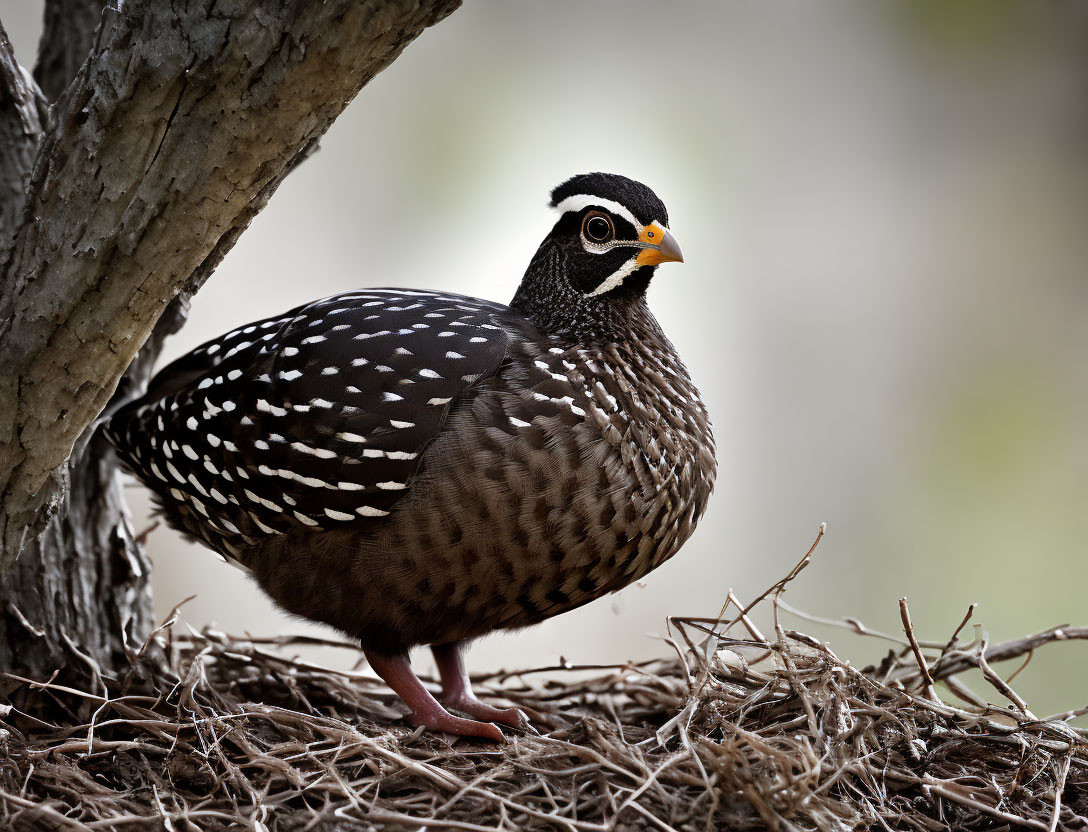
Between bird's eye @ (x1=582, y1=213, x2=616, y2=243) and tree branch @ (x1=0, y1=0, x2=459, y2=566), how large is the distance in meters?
0.79

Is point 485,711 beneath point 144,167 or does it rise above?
beneath

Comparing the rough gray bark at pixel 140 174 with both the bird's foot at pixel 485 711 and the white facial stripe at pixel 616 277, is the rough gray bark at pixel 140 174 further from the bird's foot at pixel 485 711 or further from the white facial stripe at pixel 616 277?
the bird's foot at pixel 485 711

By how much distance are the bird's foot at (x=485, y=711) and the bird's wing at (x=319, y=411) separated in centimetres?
66

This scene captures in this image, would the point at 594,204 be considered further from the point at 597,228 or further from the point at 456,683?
the point at 456,683

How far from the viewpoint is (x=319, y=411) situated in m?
2.24

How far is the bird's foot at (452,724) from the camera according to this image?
2320 millimetres

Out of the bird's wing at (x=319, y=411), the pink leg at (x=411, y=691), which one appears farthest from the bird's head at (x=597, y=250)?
the pink leg at (x=411, y=691)

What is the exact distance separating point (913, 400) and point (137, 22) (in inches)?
167

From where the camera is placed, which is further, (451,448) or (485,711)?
(485,711)

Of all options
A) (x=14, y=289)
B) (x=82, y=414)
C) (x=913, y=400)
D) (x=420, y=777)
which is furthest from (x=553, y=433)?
(x=913, y=400)

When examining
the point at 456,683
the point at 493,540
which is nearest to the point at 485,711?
the point at 456,683

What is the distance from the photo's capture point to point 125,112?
5.94ft

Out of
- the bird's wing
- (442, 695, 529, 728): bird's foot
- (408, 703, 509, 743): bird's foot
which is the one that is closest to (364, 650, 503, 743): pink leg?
(408, 703, 509, 743): bird's foot

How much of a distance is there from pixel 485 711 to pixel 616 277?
1.15 metres
